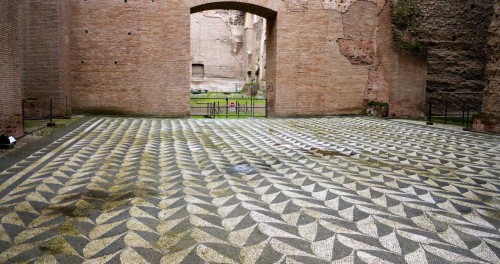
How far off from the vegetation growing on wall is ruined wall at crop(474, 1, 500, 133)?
9.51 ft

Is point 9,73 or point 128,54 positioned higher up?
point 128,54

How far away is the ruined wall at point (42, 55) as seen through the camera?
8969 millimetres

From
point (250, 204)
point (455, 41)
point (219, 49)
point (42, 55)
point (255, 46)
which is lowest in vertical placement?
point (250, 204)

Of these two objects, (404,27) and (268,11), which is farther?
(404,27)

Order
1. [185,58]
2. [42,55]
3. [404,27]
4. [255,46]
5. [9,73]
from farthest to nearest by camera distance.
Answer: [255,46]
[404,27]
[185,58]
[42,55]
[9,73]

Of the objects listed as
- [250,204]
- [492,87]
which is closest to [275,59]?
[492,87]

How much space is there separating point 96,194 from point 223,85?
862 inches

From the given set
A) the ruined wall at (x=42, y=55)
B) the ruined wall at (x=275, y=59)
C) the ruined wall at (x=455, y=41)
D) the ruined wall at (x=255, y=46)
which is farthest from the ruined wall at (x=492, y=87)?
the ruined wall at (x=255, y=46)

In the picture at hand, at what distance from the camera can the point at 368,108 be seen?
11.6 meters

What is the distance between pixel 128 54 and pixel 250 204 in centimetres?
813

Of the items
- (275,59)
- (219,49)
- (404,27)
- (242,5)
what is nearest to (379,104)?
(404,27)

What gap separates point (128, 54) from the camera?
10.2 meters

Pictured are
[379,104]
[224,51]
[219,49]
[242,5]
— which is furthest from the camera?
[224,51]

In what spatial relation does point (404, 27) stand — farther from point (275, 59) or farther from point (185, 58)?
point (185, 58)
